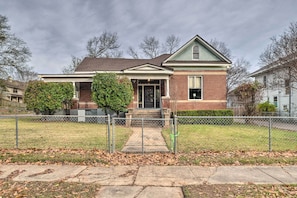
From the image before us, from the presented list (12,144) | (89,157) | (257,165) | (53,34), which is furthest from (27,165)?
(53,34)

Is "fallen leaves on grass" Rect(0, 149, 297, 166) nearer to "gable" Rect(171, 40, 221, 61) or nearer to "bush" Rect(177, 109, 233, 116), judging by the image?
"bush" Rect(177, 109, 233, 116)

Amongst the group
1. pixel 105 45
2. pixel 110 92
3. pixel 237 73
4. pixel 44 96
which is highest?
pixel 105 45

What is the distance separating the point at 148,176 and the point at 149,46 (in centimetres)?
4129

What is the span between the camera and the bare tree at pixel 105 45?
40.9 metres

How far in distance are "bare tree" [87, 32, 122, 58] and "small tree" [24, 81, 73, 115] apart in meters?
27.6

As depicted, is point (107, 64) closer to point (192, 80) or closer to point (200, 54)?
point (192, 80)

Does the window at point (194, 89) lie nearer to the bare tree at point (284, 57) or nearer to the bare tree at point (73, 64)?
the bare tree at point (284, 57)

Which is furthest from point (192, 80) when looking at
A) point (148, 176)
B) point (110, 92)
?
point (148, 176)

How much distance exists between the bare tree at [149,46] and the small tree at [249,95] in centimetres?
2968

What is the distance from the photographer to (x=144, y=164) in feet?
17.7

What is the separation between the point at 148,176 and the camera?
450 cm

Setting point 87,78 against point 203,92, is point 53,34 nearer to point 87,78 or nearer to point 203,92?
point 87,78

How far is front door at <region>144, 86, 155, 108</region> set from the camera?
699 inches

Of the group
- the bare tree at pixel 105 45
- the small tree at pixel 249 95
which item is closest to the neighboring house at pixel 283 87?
the small tree at pixel 249 95
